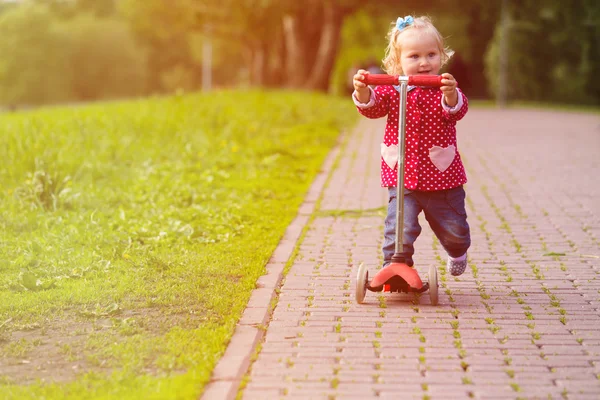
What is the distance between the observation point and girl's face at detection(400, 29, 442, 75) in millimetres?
5238

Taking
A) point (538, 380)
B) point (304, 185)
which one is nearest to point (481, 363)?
point (538, 380)

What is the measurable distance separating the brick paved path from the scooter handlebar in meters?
1.25

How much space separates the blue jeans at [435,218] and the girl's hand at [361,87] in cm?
59

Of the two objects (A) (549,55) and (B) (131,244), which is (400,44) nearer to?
(B) (131,244)

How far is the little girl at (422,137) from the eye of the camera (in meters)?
5.26

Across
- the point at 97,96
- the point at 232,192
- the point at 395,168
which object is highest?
the point at 395,168

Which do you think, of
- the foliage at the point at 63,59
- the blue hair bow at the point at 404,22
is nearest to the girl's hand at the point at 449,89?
the blue hair bow at the point at 404,22

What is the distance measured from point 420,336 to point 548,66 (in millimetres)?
41920

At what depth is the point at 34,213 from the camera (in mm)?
7949

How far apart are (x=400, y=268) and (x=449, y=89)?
3.41ft

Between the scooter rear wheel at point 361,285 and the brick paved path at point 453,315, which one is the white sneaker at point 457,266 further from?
the scooter rear wheel at point 361,285

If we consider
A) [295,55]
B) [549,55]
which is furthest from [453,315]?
[549,55]

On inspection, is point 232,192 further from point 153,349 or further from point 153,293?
point 153,349

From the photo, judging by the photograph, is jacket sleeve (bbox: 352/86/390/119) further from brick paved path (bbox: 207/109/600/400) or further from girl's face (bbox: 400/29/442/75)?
brick paved path (bbox: 207/109/600/400)
